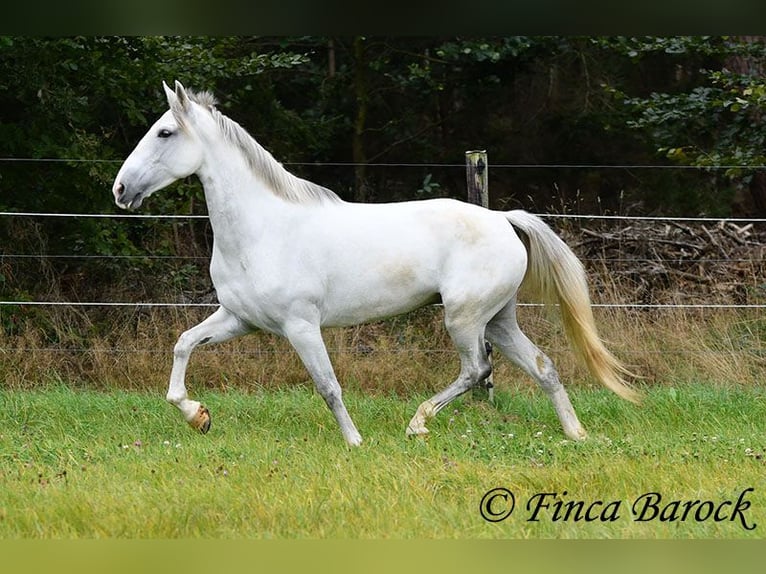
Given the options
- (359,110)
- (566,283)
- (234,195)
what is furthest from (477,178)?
(359,110)

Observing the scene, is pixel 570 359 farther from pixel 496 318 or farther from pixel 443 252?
pixel 443 252

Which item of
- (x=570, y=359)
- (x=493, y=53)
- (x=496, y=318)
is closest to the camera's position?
(x=496, y=318)

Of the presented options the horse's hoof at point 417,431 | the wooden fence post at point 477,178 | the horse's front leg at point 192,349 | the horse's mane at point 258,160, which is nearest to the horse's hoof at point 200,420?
the horse's front leg at point 192,349

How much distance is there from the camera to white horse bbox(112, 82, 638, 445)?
6.05 meters

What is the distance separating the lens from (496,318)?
6664 millimetres

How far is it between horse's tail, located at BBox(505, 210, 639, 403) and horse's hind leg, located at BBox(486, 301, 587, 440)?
259mm

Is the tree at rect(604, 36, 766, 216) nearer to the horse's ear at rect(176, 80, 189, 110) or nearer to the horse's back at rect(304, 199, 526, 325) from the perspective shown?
the horse's back at rect(304, 199, 526, 325)

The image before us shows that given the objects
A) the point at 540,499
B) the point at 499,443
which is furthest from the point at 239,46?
the point at 540,499

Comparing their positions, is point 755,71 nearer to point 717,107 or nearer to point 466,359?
point 717,107

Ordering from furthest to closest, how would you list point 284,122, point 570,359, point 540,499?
point 284,122
point 570,359
point 540,499

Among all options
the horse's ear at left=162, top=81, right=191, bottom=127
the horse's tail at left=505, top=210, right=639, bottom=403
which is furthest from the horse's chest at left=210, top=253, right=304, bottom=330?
the horse's tail at left=505, top=210, right=639, bottom=403

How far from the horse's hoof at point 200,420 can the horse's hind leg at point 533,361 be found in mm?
1914

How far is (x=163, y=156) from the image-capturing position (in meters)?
5.99

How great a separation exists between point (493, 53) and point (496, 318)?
18.4ft
